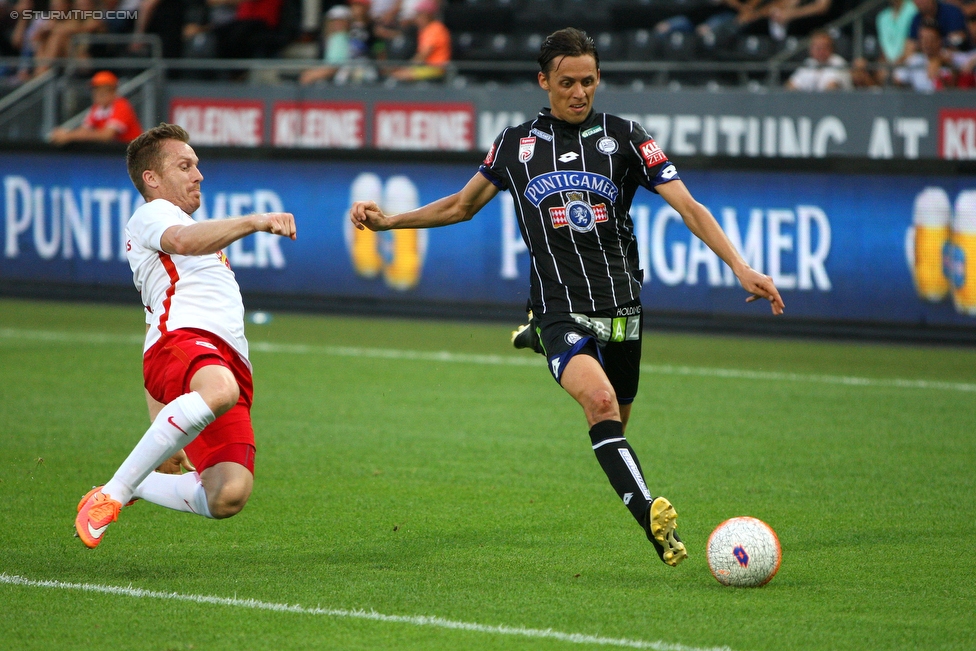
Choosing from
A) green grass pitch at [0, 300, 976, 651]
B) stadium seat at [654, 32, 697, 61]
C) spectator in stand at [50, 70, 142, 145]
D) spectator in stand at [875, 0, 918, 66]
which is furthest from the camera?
stadium seat at [654, 32, 697, 61]

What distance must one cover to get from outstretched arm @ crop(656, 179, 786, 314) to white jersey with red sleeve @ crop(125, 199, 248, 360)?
1970mm

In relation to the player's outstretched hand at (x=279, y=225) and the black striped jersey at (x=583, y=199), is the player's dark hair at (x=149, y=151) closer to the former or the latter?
the player's outstretched hand at (x=279, y=225)

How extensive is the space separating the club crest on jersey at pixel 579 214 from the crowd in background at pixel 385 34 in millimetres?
10013

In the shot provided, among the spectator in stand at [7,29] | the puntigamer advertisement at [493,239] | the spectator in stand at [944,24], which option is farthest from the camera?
the spectator in stand at [7,29]

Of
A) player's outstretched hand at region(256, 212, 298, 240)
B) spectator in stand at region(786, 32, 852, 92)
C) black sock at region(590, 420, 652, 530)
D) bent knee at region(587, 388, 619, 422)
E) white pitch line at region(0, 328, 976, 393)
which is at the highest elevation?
spectator in stand at region(786, 32, 852, 92)

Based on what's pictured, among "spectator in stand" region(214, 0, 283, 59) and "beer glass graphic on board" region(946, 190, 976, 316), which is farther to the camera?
"spectator in stand" region(214, 0, 283, 59)

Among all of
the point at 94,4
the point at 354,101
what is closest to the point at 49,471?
the point at 354,101

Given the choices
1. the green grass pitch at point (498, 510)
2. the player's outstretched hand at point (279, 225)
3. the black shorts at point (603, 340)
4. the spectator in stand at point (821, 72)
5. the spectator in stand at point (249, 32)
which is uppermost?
the spectator in stand at point (249, 32)

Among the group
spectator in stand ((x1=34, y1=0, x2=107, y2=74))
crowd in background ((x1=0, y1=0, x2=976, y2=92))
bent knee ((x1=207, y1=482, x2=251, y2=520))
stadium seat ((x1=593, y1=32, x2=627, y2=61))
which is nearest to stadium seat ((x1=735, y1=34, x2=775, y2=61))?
crowd in background ((x1=0, y1=0, x2=976, y2=92))

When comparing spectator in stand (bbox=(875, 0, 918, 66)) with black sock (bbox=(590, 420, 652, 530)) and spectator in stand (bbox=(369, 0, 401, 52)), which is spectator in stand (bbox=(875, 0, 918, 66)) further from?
black sock (bbox=(590, 420, 652, 530))

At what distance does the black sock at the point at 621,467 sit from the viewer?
5.55m

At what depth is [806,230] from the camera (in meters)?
13.6

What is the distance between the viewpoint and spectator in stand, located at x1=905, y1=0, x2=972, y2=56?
1567 cm

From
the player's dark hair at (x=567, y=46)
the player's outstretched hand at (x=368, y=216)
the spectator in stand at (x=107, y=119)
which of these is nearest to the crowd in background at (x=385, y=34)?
the spectator in stand at (x=107, y=119)
